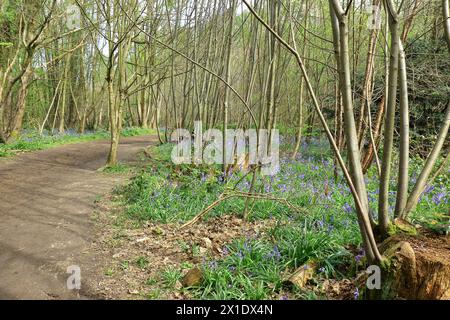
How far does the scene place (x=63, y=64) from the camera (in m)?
18.5

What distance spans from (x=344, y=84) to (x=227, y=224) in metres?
2.81

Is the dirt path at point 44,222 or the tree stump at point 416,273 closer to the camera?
the tree stump at point 416,273

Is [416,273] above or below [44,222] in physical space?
above

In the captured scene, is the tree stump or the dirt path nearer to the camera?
the tree stump

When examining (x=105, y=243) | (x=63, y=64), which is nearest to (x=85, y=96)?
(x=63, y=64)

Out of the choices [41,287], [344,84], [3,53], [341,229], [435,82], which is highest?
[3,53]

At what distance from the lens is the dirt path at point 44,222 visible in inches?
122

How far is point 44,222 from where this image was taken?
4594 millimetres

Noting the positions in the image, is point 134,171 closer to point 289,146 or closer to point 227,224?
point 227,224

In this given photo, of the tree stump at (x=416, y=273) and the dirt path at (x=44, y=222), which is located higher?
the tree stump at (x=416, y=273)

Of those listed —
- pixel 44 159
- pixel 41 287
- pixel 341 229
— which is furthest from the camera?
pixel 44 159

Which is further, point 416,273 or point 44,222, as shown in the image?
point 44,222

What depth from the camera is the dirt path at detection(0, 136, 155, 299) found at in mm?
3098

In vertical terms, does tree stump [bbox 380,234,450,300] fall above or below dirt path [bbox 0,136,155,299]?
above
